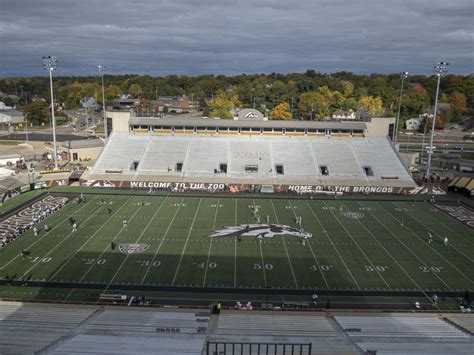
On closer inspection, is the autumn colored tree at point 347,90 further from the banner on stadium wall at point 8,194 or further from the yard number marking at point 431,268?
the yard number marking at point 431,268

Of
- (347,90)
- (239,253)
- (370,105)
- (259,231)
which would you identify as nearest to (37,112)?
(370,105)

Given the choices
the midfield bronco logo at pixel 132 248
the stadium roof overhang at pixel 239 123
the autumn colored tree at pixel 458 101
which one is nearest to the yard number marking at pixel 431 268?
the midfield bronco logo at pixel 132 248

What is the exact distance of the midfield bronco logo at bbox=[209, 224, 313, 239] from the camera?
26369 millimetres

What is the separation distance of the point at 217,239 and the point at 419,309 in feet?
40.3

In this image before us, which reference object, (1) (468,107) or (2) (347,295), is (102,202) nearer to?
(2) (347,295)

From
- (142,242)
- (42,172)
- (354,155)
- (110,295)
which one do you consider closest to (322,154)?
(354,155)

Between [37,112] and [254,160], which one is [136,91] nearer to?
[37,112]

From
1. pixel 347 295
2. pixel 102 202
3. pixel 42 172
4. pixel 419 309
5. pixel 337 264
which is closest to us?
pixel 419 309

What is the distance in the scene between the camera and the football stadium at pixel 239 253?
13117 millimetres

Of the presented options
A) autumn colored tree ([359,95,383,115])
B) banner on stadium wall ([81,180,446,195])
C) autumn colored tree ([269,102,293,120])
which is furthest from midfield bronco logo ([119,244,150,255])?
autumn colored tree ([359,95,383,115])

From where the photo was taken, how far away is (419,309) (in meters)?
17.7

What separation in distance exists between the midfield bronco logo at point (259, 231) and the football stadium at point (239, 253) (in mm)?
135

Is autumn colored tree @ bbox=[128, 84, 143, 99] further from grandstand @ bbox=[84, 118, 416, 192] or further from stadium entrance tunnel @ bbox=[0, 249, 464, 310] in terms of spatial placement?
stadium entrance tunnel @ bbox=[0, 249, 464, 310]

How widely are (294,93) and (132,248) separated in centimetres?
7651
